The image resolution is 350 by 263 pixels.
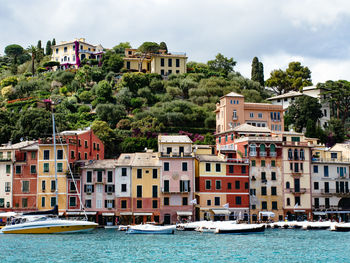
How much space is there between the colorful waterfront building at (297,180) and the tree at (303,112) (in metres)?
27.0

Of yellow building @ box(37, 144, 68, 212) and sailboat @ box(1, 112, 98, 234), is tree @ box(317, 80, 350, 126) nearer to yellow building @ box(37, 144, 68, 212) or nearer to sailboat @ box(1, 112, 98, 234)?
yellow building @ box(37, 144, 68, 212)

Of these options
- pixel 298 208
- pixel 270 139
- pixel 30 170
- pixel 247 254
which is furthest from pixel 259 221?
pixel 30 170

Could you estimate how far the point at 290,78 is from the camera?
13400 centimetres

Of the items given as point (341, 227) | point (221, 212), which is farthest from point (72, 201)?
point (341, 227)

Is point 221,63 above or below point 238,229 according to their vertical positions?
above

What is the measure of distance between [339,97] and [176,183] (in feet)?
178

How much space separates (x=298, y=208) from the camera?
76.1 metres

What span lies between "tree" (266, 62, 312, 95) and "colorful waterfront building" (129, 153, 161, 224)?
225ft

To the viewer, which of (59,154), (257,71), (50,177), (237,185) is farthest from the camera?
(257,71)

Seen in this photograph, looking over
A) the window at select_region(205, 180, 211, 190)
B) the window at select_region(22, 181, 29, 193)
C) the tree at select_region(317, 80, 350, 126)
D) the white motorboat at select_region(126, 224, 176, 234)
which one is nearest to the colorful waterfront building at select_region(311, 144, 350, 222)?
the window at select_region(205, 180, 211, 190)

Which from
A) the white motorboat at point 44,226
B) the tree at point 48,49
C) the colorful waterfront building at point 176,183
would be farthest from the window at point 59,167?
the tree at point 48,49

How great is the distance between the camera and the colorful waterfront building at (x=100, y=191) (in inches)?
2766

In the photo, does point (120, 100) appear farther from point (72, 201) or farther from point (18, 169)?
point (72, 201)

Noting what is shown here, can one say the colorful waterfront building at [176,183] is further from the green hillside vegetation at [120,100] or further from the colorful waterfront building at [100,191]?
the green hillside vegetation at [120,100]
